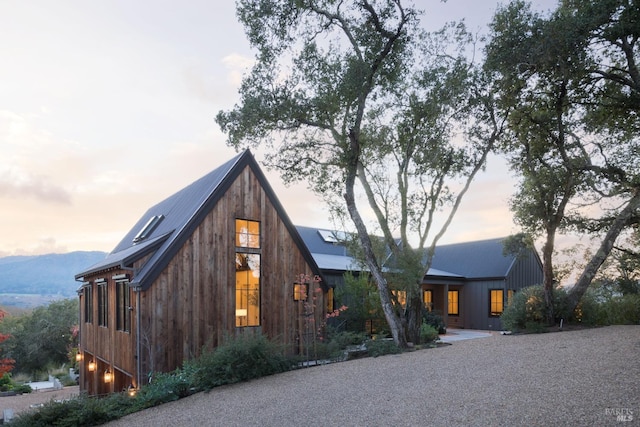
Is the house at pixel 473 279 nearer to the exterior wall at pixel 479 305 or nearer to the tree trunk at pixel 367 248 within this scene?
the exterior wall at pixel 479 305

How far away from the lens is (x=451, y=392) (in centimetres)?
650

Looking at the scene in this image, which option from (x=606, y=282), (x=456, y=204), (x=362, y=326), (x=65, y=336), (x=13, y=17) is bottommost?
(x=65, y=336)

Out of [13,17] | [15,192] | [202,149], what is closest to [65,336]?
[15,192]

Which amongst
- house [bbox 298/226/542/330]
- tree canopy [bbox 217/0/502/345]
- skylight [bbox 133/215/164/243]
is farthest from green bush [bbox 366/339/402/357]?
house [bbox 298/226/542/330]

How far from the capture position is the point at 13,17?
11273 millimetres

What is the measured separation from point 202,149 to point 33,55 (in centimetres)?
809

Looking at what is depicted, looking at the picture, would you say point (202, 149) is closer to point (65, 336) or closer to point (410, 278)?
point (410, 278)

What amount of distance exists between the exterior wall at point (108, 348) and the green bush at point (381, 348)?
228 inches

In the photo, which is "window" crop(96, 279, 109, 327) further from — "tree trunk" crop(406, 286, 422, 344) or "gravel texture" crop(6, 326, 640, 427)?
"tree trunk" crop(406, 286, 422, 344)

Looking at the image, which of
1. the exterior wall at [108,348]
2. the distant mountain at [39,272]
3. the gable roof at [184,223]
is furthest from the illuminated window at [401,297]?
the distant mountain at [39,272]

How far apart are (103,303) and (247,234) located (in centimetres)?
578

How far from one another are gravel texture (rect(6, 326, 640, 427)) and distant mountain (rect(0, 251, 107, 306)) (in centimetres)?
9012

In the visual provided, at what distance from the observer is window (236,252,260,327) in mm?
→ 12516

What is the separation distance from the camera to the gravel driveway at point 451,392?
5.21 metres
